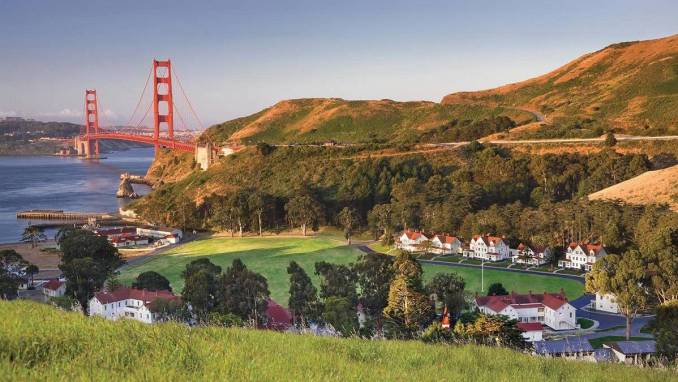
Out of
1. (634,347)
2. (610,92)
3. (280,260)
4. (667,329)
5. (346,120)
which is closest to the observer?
(667,329)

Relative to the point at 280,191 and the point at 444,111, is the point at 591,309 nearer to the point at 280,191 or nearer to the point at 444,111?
the point at 280,191

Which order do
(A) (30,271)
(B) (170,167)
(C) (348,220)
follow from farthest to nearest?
(B) (170,167) < (C) (348,220) < (A) (30,271)

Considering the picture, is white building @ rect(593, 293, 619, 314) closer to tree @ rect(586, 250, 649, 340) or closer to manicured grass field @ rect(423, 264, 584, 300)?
tree @ rect(586, 250, 649, 340)

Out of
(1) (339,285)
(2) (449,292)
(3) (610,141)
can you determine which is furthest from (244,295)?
(3) (610,141)

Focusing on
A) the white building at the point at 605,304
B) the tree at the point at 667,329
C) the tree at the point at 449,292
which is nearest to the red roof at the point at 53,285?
the tree at the point at 449,292

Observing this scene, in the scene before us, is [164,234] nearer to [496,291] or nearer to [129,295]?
[129,295]

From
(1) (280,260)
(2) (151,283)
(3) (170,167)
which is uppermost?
(3) (170,167)

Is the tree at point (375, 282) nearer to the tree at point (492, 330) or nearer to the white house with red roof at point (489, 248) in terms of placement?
the tree at point (492, 330)
